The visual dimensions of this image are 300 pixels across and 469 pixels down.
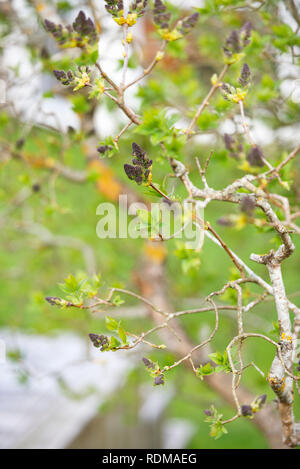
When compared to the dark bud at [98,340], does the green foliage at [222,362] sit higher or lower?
lower

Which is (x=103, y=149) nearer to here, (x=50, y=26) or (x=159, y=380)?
(x=50, y=26)

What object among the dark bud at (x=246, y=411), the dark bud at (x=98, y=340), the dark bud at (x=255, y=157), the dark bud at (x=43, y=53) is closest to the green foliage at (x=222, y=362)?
the dark bud at (x=246, y=411)

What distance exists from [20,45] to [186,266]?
1.67 metres

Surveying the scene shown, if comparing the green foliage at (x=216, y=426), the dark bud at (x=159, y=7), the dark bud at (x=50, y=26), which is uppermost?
the dark bud at (x=159, y=7)

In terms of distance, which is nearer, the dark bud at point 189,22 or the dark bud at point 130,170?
the dark bud at point 130,170

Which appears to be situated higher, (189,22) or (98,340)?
(189,22)

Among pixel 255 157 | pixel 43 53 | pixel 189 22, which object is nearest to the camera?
pixel 255 157

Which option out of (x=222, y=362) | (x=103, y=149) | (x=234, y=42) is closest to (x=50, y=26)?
(x=103, y=149)

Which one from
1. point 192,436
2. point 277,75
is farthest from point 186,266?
point 192,436

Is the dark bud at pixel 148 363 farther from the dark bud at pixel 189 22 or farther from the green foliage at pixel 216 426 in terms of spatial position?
the dark bud at pixel 189 22

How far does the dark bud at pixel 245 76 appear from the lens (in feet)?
3.03

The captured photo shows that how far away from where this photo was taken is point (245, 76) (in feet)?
3.05

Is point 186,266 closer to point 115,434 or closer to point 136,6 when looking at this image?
point 136,6

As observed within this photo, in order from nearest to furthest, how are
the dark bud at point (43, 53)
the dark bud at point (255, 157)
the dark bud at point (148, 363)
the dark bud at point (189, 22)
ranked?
1. the dark bud at point (255, 157)
2. the dark bud at point (148, 363)
3. the dark bud at point (189, 22)
4. the dark bud at point (43, 53)
